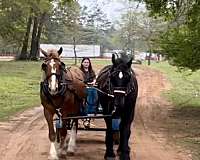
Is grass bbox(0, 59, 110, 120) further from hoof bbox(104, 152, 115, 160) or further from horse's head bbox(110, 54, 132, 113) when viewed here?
horse's head bbox(110, 54, 132, 113)

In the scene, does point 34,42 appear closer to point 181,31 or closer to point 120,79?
point 181,31

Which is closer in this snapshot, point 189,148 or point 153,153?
point 153,153

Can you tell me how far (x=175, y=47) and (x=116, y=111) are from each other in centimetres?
953

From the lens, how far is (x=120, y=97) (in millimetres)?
9242

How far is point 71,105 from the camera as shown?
1053cm

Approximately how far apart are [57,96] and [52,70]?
546mm

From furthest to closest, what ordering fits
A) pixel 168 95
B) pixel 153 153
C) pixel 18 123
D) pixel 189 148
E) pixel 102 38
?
pixel 102 38
pixel 168 95
pixel 18 123
pixel 189 148
pixel 153 153

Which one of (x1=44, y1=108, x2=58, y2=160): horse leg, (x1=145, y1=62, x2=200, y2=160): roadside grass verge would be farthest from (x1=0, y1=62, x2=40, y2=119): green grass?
(x1=44, y1=108, x2=58, y2=160): horse leg

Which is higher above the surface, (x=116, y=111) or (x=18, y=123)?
(x=116, y=111)

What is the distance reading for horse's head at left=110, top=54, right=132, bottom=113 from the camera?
9250 millimetres

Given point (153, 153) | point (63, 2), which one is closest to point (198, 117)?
point (63, 2)

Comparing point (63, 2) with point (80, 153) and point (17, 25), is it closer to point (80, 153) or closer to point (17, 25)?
point (80, 153)

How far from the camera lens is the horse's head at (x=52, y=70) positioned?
31.7 ft

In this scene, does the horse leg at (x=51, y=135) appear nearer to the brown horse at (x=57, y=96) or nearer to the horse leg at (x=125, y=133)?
the brown horse at (x=57, y=96)
